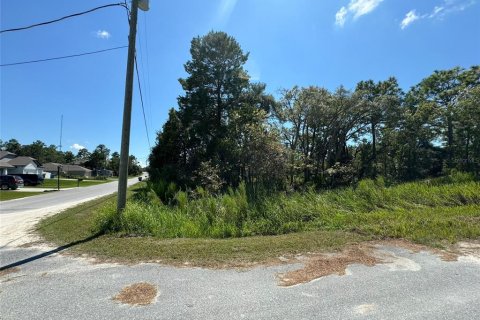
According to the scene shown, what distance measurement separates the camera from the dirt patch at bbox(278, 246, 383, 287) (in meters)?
4.14

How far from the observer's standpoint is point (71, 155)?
10812 centimetres

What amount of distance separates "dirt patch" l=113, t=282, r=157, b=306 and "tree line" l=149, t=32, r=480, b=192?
1531cm

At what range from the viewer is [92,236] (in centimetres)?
729

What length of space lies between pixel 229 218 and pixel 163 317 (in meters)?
5.54

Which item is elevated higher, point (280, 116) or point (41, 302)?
point (280, 116)

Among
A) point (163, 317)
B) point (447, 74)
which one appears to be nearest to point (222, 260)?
point (163, 317)

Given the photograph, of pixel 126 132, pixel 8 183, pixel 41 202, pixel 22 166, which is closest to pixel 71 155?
pixel 22 166

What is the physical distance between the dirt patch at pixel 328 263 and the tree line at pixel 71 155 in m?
94.7

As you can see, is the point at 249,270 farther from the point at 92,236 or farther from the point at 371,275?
the point at 92,236

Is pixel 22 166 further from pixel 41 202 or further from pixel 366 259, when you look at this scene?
pixel 366 259

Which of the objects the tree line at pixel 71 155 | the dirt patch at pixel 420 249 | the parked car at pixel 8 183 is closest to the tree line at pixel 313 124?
the dirt patch at pixel 420 249

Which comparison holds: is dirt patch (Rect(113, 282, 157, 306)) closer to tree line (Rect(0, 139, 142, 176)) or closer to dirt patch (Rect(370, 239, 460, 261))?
dirt patch (Rect(370, 239, 460, 261))

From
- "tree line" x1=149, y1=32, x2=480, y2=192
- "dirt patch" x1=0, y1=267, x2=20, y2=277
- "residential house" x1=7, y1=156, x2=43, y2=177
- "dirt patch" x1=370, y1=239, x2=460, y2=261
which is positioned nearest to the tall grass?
"dirt patch" x1=370, y1=239, x2=460, y2=261

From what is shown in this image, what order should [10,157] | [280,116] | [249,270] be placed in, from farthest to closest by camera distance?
[10,157], [280,116], [249,270]
